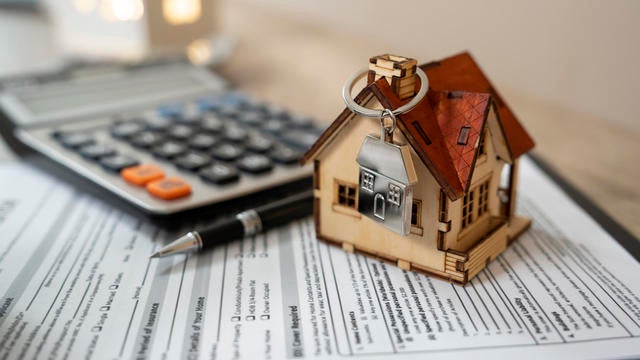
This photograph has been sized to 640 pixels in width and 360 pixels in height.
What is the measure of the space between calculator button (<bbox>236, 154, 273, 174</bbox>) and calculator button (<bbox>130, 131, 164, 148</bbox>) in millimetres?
87

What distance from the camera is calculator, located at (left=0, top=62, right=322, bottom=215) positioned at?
0.52 metres

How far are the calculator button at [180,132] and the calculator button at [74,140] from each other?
2.8 inches

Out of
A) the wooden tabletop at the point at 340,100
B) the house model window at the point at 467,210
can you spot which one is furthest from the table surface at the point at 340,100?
the house model window at the point at 467,210

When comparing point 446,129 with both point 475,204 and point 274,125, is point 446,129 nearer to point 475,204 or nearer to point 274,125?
point 475,204

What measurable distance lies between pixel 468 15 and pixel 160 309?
26.8 inches

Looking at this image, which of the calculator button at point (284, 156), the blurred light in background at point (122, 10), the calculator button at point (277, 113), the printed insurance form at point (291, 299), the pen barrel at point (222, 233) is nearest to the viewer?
the printed insurance form at point (291, 299)

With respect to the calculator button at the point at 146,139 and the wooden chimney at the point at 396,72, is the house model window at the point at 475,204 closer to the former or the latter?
the wooden chimney at the point at 396,72

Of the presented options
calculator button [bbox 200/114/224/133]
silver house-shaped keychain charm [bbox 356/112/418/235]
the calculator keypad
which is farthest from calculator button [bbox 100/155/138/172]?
silver house-shaped keychain charm [bbox 356/112/418/235]

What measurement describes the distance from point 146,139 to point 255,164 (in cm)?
12

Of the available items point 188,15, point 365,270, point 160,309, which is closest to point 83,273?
point 160,309

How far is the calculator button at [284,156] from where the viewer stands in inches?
22.4

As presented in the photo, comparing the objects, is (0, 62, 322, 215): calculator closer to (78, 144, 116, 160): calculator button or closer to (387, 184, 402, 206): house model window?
(78, 144, 116, 160): calculator button

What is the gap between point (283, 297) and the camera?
0.41 meters

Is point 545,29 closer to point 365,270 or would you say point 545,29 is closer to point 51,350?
point 365,270
